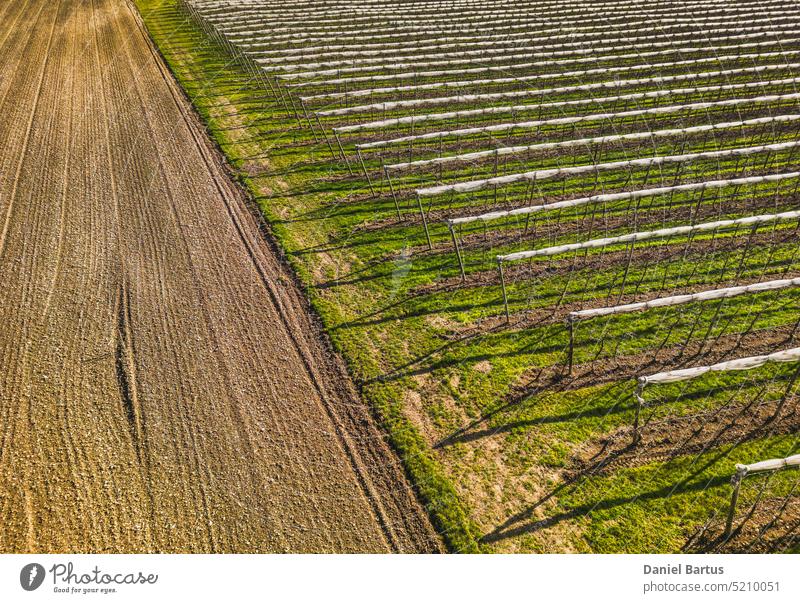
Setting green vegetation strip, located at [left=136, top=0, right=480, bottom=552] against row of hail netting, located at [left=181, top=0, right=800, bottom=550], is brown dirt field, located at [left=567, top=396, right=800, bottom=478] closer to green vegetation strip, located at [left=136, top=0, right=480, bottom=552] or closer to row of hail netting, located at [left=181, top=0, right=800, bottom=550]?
row of hail netting, located at [left=181, top=0, right=800, bottom=550]

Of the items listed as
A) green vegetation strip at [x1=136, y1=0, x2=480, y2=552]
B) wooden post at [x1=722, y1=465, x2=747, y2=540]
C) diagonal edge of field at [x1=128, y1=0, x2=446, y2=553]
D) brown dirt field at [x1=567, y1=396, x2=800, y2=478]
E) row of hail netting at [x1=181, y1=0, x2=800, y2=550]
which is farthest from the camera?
row of hail netting at [x1=181, y1=0, x2=800, y2=550]

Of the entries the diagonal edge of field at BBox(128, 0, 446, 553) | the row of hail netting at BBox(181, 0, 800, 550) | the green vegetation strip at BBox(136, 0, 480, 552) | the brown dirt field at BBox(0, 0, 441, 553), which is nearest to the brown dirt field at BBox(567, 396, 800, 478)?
the row of hail netting at BBox(181, 0, 800, 550)

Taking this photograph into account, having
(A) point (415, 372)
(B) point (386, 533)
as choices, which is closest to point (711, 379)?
(A) point (415, 372)

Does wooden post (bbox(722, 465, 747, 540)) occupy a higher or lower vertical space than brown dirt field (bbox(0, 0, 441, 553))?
lower

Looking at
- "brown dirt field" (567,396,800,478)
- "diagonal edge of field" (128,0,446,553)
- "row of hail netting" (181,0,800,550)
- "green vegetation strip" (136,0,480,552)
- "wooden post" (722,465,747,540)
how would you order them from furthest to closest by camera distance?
"row of hail netting" (181,0,800,550) → "brown dirt field" (567,396,800,478) → "green vegetation strip" (136,0,480,552) → "diagonal edge of field" (128,0,446,553) → "wooden post" (722,465,747,540)

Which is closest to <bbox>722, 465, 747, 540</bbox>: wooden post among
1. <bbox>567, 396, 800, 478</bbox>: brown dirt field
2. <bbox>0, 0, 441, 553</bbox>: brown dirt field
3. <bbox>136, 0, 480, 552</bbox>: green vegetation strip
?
<bbox>567, 396, 800, 478</bbox>: brown dirt field

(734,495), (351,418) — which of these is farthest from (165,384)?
(734,495)

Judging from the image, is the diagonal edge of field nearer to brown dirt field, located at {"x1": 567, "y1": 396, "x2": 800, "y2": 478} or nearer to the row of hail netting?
the row of hail netting

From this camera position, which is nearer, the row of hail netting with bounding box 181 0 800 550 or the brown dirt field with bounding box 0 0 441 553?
the brown dirt field with bounding box 0 0 441 553

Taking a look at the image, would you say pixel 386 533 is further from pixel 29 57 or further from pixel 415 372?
pixel 29 57
